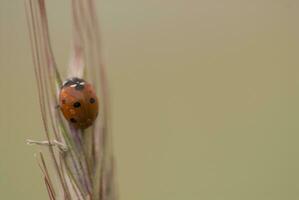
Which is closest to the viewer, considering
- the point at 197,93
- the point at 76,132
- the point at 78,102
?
the point at 76,132

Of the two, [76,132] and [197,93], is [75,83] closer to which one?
[76,132]

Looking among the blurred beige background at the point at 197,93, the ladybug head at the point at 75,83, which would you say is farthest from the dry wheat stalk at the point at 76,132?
the blurred beige background at the point at 197,93

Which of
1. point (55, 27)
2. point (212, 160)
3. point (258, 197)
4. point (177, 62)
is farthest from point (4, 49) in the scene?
point (258, 197)

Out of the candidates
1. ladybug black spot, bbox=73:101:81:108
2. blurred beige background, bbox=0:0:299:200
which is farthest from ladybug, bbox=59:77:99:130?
blurred beige background, bbox=0:0:299:200

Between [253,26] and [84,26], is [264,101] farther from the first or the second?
[84,26]

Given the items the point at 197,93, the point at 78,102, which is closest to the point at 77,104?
the point at 78,102

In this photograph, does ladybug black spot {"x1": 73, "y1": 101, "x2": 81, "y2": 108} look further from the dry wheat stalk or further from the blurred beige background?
the blurred beige background

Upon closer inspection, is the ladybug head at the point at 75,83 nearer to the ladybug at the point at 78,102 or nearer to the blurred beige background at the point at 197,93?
the ladybug at the point at 78,102
